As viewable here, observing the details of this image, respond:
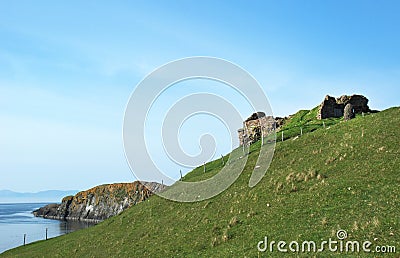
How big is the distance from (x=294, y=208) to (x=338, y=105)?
60.0 m

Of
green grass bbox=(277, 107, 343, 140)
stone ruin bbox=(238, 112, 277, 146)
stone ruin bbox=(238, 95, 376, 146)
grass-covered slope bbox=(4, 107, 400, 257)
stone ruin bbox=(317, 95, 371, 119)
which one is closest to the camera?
grass-covered slope bbox=(4, 107, 400, 257)

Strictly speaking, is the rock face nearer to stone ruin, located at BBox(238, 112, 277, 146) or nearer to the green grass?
stone ruin, located at BBox(238, 112, 277, 146)

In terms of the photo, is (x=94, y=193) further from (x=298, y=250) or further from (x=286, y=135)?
(x=298, y=250)

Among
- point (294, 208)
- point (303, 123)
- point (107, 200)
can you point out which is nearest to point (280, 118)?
point (303, 123)

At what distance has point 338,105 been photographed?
86.9 meters

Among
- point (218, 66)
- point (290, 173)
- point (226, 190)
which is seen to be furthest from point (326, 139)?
point (218, 66)

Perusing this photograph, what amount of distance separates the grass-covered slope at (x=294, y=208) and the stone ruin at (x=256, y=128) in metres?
31.4

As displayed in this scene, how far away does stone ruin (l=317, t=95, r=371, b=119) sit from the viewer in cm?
8381

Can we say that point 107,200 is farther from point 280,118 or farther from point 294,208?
point 294,208

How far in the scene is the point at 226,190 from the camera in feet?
159

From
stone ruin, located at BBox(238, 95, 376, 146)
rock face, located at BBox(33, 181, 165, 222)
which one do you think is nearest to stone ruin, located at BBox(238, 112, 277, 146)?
stone ruin, located at BBox(238, 95, 376, 146)

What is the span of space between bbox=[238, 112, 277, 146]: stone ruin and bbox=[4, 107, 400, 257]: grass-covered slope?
31369mm

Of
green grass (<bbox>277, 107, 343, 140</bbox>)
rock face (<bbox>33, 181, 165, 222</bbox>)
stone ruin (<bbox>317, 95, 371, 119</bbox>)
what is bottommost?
rock face (<bbox>33, 181, 165, 222</bbox>)

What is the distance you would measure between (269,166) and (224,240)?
20829 mm
